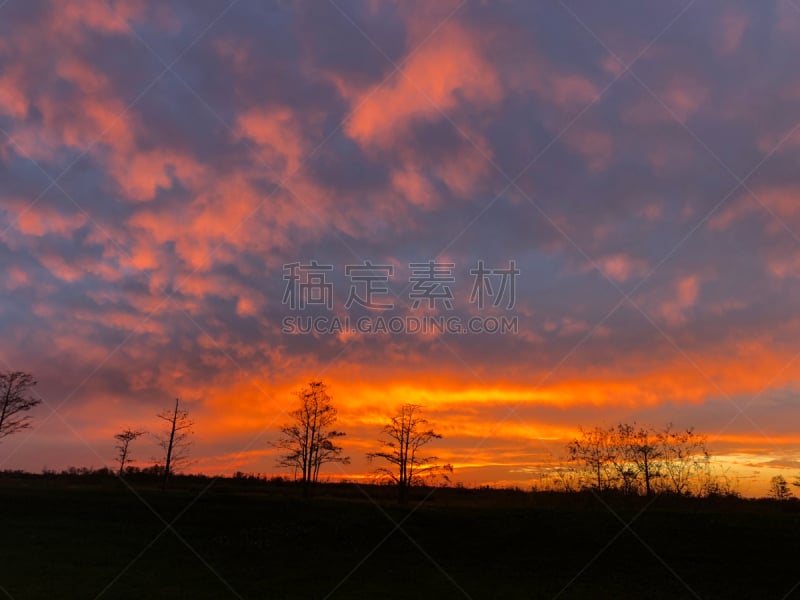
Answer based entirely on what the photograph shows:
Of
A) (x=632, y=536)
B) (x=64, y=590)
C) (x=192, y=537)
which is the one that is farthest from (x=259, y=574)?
(x=632, y=536)

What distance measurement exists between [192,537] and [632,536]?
64.9 ft

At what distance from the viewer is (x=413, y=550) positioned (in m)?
25.4

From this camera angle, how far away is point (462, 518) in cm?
3062

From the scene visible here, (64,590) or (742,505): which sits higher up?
(742,505)

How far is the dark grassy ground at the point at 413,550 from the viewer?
18547mm

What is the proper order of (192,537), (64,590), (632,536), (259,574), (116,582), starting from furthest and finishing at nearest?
(192,537), (632,536), (259,574), (116,582), (64,590)

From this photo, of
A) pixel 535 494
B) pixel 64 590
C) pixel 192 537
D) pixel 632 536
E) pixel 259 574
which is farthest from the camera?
pixel 535 494

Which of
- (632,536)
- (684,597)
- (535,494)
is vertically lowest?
(684,597)

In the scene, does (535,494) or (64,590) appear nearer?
(64,590)

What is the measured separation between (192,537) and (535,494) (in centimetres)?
2025

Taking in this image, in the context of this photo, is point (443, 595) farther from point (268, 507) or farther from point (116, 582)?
point (268, 507)

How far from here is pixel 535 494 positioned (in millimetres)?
37188

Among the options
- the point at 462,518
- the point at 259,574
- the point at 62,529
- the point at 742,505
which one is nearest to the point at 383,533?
the point at 462,518

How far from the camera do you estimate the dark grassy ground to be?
60.8ft
